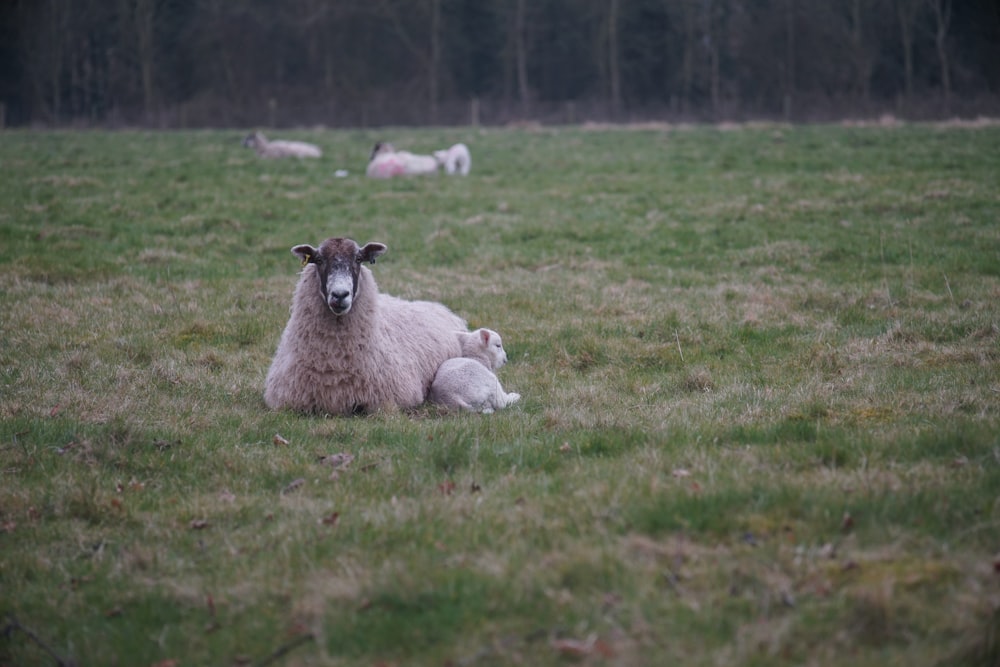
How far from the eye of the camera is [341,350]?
7859 millimetres

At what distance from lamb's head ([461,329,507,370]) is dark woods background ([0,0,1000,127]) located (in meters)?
39.3

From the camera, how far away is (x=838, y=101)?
1714 inches

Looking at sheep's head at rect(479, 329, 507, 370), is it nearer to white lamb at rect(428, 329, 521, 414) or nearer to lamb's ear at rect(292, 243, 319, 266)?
white lamb at rect(428, 329, 521, 414)

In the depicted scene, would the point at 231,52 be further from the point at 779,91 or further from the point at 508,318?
the point at 508,318

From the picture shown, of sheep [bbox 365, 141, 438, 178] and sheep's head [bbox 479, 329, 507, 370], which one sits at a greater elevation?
sheep [bbox 365, 141, 438, 178]

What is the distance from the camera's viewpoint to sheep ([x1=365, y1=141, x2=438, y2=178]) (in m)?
22.0

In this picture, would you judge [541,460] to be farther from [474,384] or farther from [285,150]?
[285,150]

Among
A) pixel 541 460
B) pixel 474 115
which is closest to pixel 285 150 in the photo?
pixel 474 115

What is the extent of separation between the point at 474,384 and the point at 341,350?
3.94 ft

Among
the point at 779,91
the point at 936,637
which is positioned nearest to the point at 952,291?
the point at 936,637

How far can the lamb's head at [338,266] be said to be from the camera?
24.7ft

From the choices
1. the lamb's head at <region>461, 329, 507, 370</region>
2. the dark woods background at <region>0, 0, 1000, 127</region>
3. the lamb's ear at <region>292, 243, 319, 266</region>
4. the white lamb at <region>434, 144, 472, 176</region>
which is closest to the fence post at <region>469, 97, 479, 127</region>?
the dark woods background at <region>0, 0, 1000, 127</region>

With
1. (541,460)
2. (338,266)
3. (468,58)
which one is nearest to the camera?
(541,460)

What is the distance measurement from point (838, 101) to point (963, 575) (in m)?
43.8
